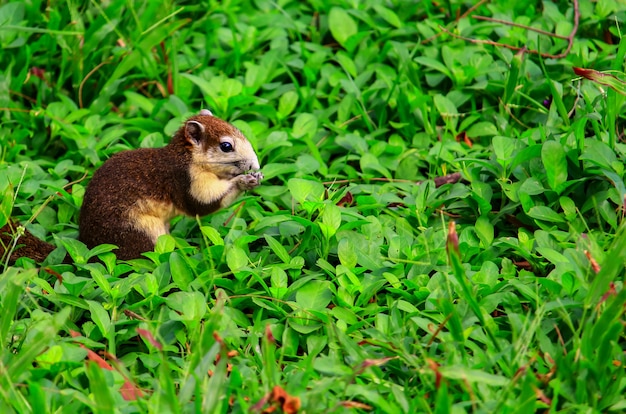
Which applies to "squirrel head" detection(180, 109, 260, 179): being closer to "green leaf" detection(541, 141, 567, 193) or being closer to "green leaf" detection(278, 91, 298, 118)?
"green leaf" detection(278, 91, 298, 118)

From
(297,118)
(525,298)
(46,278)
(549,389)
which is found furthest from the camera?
(297,118)

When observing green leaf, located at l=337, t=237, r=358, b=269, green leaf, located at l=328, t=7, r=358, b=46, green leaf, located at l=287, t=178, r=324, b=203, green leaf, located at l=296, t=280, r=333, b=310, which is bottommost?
green leaf, located at l=296, t=280, r=333, b=310

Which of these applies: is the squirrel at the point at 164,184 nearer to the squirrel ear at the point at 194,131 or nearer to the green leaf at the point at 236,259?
the squirrel ear at the point at 194,131

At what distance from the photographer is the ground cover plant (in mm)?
3316

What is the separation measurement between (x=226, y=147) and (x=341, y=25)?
179cm

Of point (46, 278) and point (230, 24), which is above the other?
point (230, 24)

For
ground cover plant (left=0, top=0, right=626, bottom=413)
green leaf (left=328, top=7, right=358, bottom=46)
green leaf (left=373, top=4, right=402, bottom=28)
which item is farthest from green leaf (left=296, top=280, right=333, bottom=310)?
green leaf (left=373, top=4, right=402, bottom=28)

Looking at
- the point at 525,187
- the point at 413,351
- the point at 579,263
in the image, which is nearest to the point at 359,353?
the point at 413,351

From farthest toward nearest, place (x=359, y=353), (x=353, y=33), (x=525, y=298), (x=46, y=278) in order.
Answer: (x=353, y=33) < (x=46, y=278) < (x=525, y=298) < (x=359, y=353)

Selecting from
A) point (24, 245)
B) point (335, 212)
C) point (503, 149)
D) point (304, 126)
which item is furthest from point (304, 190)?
point (24, 245)

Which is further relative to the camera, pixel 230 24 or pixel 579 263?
pixel 230 24

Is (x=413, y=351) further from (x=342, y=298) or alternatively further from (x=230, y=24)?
(x=230, y=24)

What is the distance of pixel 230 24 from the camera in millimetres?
6074

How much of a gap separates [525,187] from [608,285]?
46.4 inches
